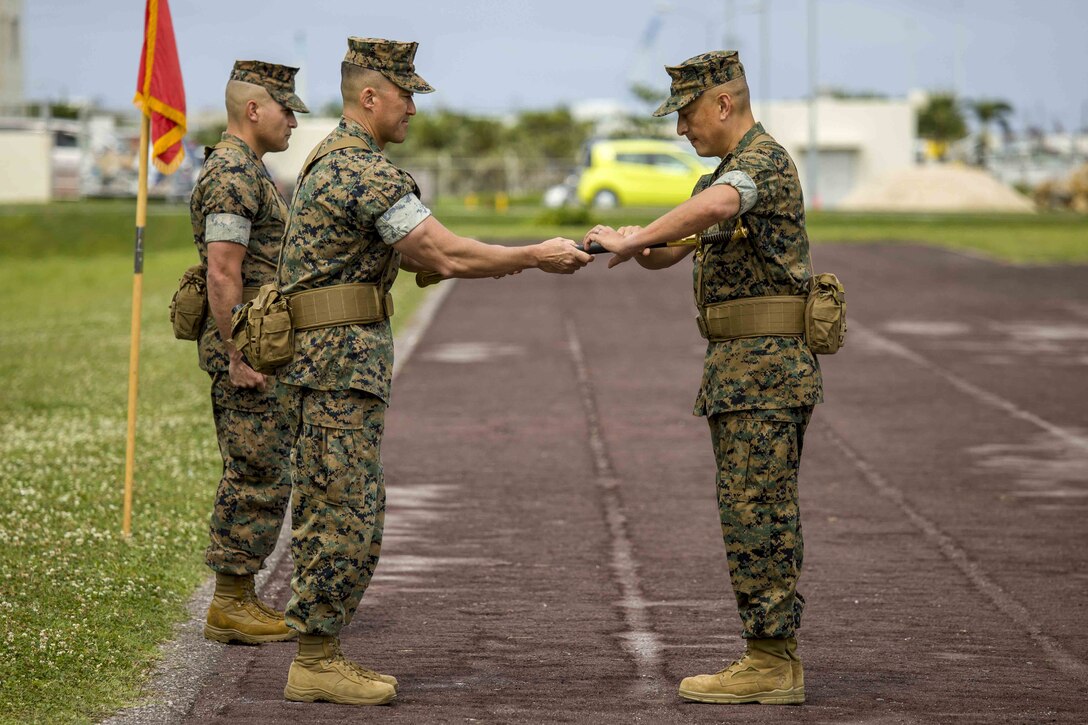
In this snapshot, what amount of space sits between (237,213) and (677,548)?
127 inches

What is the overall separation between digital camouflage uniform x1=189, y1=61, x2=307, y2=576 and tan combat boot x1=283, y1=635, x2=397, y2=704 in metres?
1.04

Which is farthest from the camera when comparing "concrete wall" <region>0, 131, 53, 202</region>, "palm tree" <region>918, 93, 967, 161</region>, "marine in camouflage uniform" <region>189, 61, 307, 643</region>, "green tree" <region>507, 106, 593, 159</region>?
"palm tree" <region>918, 93, 967, 161</region>

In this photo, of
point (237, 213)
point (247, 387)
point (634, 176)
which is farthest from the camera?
point (634, 176)

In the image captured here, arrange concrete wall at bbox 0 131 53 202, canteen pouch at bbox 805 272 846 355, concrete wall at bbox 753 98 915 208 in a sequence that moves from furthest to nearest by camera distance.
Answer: concrete wall at bbox 753 98 915 208 < concrete wall at bbox 0 131 53 202 < canteen pouch at bbox 805 272 846 355

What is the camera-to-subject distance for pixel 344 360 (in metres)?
5.80

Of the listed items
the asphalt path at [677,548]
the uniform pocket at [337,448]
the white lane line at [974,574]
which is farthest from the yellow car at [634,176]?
the uniform pocket at [337,448]

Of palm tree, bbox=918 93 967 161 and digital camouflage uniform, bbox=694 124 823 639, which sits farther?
palm tree, bbox=918 93 967 161

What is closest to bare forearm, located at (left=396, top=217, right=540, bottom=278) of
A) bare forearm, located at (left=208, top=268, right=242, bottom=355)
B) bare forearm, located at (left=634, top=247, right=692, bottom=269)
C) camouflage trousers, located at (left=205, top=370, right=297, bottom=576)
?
bare forearm, located at (left=634, top=247, right=692, bottom=269)

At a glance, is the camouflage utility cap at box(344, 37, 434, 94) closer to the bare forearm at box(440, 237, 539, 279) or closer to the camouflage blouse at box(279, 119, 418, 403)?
the camouflage blouse at box(279, 119, 418, 403)

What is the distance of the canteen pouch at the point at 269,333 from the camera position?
5809 mm

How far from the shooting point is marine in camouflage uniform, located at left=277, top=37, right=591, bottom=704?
5.79 metres

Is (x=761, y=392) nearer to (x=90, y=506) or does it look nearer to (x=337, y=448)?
(x=337, y=448)

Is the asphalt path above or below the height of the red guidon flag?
below

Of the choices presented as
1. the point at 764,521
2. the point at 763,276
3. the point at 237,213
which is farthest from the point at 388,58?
the point at 764,521
